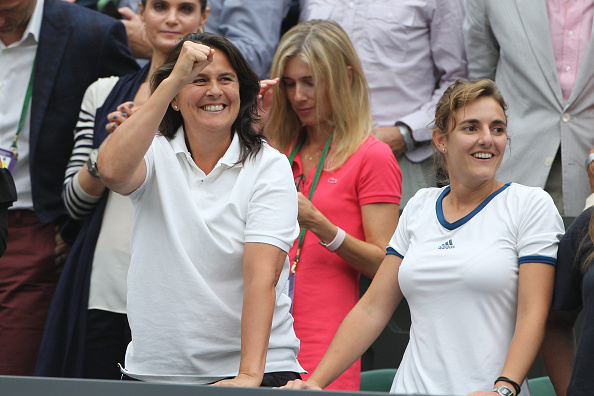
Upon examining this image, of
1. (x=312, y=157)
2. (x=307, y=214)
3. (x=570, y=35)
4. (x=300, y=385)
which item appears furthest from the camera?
(x=570, y=35)

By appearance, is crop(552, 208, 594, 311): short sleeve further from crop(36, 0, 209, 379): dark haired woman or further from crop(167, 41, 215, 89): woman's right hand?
crop(36, 0, 209, 379): dark haired woman

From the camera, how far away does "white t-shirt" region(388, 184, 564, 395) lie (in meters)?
2.26

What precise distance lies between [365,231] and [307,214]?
10.8 inches

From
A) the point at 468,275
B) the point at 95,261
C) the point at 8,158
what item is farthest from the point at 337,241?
the point at 8,158

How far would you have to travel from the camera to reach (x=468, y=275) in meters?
2.29

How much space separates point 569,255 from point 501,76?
1.53 meters

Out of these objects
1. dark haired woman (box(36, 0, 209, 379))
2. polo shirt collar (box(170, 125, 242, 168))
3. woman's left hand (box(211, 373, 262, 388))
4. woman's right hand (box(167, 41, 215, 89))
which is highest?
woman's right hand (box(167, 41, 215, 89))

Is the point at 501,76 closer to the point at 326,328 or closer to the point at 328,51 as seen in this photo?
the point at 328,51

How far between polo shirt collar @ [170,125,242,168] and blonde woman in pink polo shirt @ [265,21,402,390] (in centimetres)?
54

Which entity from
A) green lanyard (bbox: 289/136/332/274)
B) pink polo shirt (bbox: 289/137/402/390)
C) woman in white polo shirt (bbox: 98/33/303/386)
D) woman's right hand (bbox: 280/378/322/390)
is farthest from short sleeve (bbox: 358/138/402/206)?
woman's right hand (bbox: 280/378/322/390)

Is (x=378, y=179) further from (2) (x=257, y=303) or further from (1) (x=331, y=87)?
(2) (x=257, y=303)

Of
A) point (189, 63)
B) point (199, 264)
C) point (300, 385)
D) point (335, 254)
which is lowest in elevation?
point (335, 254)

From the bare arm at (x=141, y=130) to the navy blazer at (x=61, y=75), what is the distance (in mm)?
1416

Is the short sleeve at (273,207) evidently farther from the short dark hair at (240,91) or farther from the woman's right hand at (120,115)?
the woman's right hand at (120,115)
